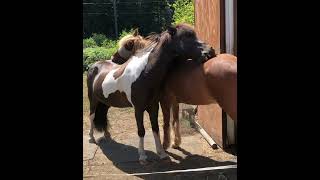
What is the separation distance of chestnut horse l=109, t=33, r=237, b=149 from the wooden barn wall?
1.76 feet

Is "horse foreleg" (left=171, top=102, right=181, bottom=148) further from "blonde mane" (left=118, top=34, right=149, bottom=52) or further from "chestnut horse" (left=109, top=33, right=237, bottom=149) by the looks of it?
"blonde mane" (left=118, top=34, right=149, bottom=52)

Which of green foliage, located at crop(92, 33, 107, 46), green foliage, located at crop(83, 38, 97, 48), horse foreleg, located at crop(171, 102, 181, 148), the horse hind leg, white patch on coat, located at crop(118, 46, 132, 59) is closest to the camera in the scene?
horse foreleg, located at crop(171, 102, 181, 148)

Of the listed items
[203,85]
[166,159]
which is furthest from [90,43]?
[203,85]

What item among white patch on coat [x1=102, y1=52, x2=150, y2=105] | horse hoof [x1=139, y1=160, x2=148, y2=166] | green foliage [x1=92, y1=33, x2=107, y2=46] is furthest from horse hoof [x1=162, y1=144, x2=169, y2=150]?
green foliage [x1=92, y1=33, x2=107, y2=46]

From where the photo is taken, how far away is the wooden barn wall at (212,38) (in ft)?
15.5

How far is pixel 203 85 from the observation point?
413 cm

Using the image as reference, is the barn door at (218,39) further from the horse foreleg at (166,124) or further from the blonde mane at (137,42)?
the blonde mane at (137,42)

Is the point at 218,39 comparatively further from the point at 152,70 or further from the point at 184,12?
the point at 184,12

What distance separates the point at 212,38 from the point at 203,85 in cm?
109

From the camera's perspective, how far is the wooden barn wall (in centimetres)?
472

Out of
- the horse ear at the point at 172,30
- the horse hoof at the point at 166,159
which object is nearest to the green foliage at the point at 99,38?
the horse hoof at the point at 166,159
